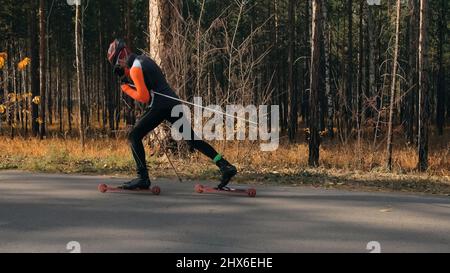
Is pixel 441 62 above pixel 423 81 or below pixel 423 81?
above

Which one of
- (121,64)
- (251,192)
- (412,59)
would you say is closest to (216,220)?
(251,192)

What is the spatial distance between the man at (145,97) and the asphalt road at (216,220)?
37 cm

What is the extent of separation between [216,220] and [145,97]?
6.28ft

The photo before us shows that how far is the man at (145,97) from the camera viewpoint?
6.02 m

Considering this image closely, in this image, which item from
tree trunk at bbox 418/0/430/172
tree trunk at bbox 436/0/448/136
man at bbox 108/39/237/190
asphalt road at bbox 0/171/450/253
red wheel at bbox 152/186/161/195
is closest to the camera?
asphalt road at bbox 0/171/450/253

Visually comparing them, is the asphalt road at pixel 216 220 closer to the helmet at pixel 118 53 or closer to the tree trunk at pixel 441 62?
the helmet at pixel 118 53

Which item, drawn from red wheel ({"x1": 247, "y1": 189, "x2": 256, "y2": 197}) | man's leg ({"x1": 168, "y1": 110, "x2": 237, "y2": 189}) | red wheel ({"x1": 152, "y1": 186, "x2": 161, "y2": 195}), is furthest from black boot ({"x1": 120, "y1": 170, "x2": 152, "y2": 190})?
red wheel ({"x1": 247, "y1": 189, "x2": 256, "y2": 197})

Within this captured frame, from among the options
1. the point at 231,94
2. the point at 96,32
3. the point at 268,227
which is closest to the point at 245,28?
the point at 96,32

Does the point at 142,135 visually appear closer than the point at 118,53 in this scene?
No

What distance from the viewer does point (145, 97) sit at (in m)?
5.99

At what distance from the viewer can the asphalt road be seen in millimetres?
4145

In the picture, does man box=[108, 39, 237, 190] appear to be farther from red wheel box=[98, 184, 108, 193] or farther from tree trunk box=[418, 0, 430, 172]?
tree trunk box=[418, 0, 430, 172]

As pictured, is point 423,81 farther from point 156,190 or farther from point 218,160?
point 156,190
